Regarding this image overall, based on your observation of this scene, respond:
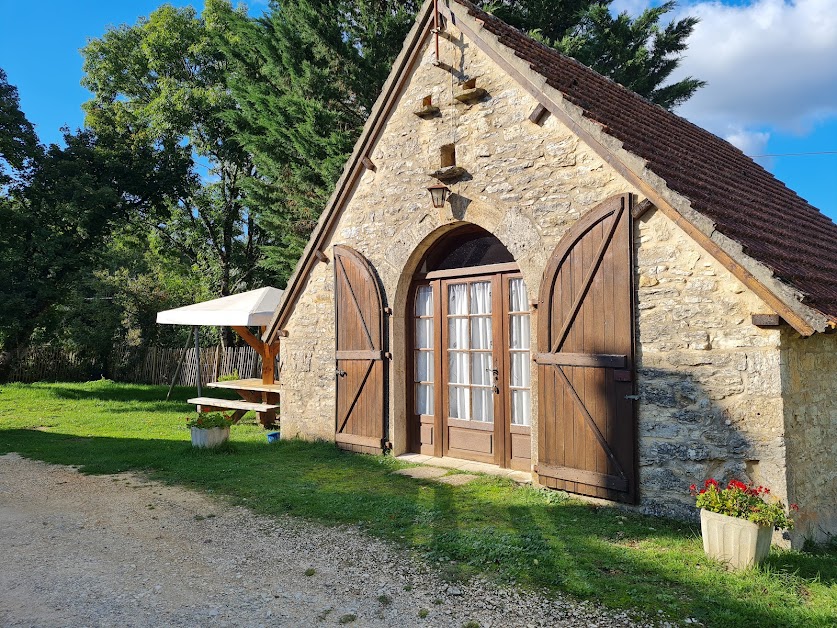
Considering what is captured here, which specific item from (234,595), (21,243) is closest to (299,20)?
(21,243)

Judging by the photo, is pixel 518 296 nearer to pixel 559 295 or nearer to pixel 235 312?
pixel 559 295

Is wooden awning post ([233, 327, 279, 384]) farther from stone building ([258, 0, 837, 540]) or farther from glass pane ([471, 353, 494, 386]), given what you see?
glass pane ([471, 353, 494, 386])

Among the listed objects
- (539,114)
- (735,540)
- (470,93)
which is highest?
(470,93)

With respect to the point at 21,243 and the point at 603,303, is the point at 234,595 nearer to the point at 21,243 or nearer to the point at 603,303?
the point at 603,303

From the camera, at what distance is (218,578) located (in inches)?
173

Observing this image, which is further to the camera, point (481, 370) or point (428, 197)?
point (428, 197)

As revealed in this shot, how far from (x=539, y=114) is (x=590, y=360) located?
268 cm

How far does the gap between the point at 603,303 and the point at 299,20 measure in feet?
42.4

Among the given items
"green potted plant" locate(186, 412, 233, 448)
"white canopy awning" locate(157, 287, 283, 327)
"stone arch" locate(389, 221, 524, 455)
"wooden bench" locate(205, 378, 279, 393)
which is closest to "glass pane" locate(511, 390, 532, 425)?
"stone arch" locate(389, 221, 524, 455)

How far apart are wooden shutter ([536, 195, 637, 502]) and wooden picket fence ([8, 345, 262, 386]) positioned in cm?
1324

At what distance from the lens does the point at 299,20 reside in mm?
15547

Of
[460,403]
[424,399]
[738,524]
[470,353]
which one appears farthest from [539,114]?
[738,524]

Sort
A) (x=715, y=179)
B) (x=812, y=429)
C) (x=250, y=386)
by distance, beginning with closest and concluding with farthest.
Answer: (x=812, y=429), (x=715, y=179), (x=250, y=386)

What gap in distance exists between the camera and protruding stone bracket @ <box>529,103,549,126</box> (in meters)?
6.57
